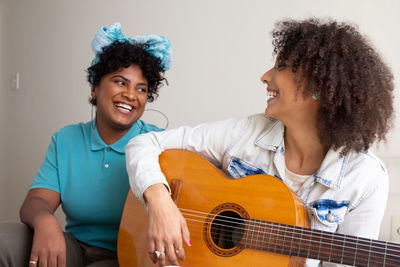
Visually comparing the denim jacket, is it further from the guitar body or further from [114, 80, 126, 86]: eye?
Result: [114, 80, 126, 86]: eye

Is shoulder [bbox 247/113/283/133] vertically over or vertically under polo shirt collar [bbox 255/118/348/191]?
over

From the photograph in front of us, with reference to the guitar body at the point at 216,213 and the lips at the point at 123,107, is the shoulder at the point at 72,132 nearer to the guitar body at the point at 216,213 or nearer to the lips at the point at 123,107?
the lips at the point at 123,107

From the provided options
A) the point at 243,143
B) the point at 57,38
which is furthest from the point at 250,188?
the point at 57,38

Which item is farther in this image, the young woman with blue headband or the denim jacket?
the young woman with blue headband

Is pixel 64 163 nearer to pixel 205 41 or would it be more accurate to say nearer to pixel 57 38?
pixel 205 41

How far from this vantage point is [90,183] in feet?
4.78

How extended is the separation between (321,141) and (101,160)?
82 centimetres

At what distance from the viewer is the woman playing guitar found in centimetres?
103

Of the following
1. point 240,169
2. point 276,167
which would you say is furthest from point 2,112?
point 276,167

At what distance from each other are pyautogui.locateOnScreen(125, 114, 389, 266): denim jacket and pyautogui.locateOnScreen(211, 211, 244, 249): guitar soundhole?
Answer: 16cm

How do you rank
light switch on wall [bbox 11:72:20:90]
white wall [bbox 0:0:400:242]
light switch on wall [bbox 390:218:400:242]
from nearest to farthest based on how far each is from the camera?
light switch on wall [bbox 390:218:400:242] < white wall [bbox 0:0:400:242] < light switch on wall [bbox 11:72:20:90]

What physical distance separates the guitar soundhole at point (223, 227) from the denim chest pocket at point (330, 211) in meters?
0.19

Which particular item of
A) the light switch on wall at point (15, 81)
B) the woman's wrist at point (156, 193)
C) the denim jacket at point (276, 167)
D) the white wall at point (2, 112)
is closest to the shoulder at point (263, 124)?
the denim jacket at point (276, 167)

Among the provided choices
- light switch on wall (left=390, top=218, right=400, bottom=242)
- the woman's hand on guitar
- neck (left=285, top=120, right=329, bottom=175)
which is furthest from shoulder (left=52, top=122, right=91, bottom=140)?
light switch on wall (left=390, top=218, right=400, bottom=242)
